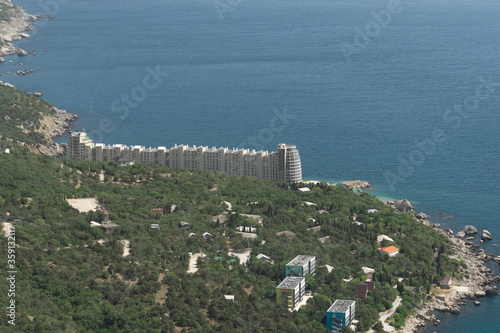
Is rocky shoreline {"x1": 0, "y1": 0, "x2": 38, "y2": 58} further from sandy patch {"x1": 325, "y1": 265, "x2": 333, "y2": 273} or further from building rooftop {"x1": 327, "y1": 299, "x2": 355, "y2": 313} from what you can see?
building rooftop {"x1": 327, "y1": 299, "x2": 355, "y2": 313}

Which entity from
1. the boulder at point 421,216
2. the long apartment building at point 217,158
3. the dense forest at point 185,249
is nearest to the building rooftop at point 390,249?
the dense forest at point 185,249

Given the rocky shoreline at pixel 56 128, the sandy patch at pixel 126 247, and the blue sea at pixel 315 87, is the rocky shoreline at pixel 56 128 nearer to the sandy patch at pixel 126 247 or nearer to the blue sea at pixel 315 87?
the blue sea at pixel 315 87

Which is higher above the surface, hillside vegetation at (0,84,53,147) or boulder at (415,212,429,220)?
hillside vegetation at (0,84,53,147)

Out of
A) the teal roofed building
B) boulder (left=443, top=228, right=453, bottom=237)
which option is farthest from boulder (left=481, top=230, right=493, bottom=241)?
the teal roofed building

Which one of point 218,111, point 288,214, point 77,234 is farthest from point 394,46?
point 77,234

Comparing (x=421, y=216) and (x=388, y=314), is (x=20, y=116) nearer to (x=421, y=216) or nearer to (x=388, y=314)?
(x=421, y=216)
